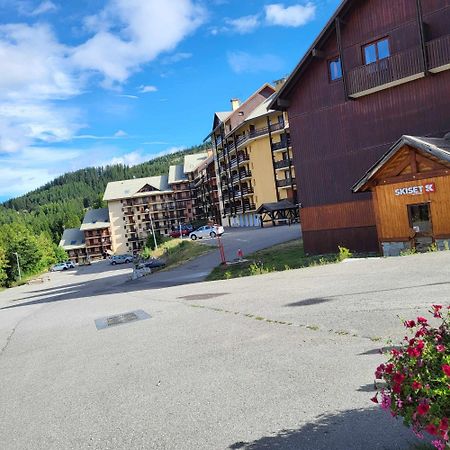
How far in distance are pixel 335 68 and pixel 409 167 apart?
7955 mm

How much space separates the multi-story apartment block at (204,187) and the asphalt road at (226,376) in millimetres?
78158

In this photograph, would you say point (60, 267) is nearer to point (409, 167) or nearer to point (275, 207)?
point (275, 207)

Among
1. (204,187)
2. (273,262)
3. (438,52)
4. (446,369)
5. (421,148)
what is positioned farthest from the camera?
(204,187)

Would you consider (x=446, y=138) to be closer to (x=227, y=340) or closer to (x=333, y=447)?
(x=227, y=340)

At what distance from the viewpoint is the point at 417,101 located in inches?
841

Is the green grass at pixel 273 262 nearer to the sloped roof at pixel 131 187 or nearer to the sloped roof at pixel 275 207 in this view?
the sloped roof at pixel 275 207

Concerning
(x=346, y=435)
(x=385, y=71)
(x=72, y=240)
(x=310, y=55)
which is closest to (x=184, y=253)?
(x=310, y=55)

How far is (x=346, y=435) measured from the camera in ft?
13.8

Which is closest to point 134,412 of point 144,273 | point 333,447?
point 333,447

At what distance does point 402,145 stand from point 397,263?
5.86 m

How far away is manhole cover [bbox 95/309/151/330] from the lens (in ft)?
43.0

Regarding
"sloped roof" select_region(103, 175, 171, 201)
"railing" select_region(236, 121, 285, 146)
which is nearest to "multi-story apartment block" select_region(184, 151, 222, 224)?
"sloped roof" select_region(103, 175, 171, 201)

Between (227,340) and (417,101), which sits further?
(417,101)

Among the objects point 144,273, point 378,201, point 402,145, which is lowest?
point 144,273
